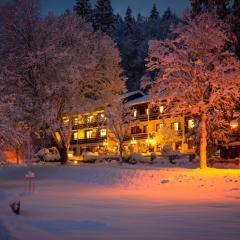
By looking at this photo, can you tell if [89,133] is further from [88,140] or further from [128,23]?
[128,23]

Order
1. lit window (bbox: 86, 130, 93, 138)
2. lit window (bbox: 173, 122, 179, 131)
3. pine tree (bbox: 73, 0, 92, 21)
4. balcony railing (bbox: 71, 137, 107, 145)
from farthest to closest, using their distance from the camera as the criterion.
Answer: pine tree (bbox: 73, 0, 92, 21), lit window (bbox: 86, 130, 93, 138), balcony railing (bbox: 71, 137, 107, 145), lit window (bbox: 173, 122, 179, 131)

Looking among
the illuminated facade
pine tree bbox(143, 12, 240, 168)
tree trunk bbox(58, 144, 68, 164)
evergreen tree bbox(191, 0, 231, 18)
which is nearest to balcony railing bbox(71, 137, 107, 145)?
the illuminated facade

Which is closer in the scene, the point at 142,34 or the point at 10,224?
the point at 10,224

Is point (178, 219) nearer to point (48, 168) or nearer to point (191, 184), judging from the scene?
point (191, 184)

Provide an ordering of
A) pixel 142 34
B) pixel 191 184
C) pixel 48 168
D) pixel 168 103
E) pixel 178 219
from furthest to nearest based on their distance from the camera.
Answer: pixel 142 34
pixel 48 168
pixel 168 103
pixel 191 184
pixel 178 219

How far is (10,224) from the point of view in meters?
12.5

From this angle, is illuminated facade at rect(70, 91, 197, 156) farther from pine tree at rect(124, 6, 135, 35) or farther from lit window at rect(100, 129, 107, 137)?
pine tree at rect(124, 6, 135, 35)

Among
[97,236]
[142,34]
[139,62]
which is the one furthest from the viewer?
[142,34]

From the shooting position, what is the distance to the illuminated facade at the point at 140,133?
68750mm

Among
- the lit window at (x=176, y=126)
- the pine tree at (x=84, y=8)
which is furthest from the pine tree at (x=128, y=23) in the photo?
the lit window at (x=176, y=126)

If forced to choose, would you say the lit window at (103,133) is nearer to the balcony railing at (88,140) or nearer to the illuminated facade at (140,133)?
the illuminated facade at (140,133)

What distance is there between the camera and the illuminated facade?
68.8 metres

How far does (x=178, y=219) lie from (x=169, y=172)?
17215 millimetres

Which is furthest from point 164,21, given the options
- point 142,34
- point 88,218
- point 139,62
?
point 88,218
